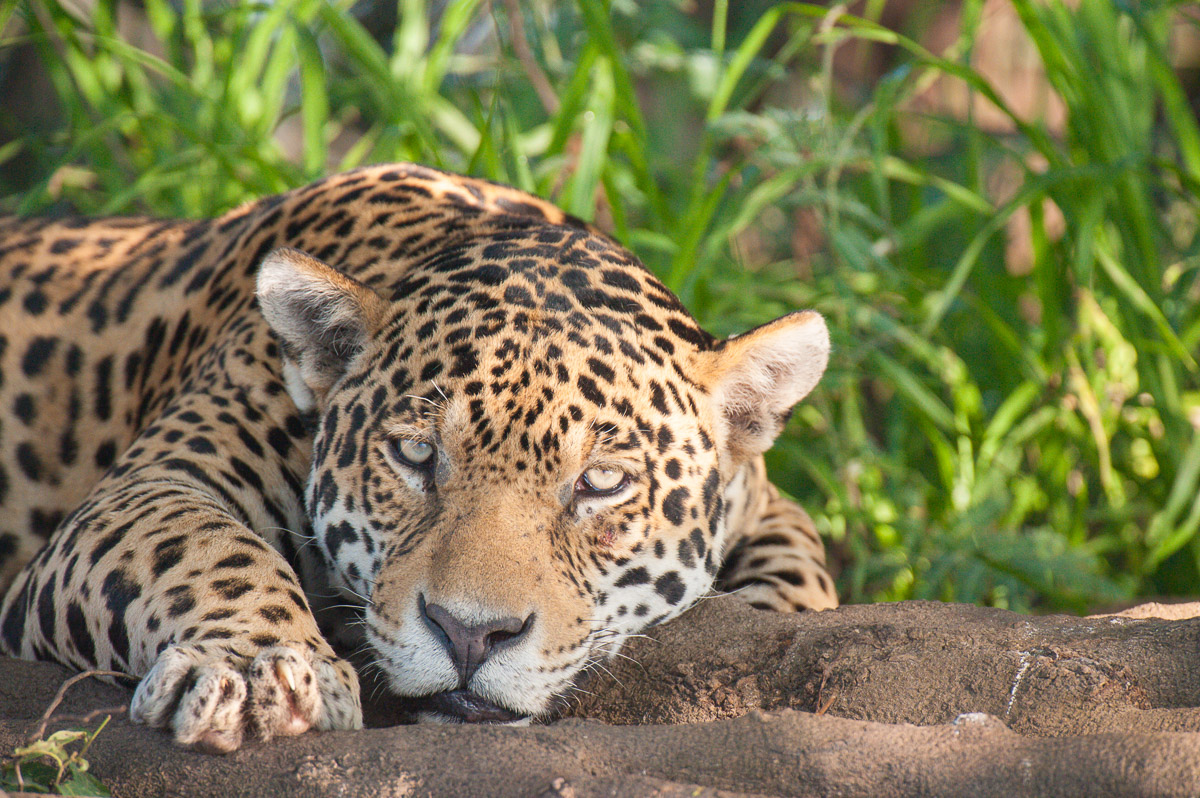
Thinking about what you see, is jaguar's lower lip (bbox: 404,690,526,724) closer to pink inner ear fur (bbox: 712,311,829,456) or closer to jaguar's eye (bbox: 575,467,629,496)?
jaguar's eye (bbox: 575,467,629,496)

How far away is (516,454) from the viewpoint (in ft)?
9.08

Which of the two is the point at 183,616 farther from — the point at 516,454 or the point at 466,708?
the point at 516,454

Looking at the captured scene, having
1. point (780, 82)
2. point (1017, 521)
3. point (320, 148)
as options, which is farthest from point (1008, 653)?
point (780, 82)

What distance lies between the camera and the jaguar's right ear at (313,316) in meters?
3.07

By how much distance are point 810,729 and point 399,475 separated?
129 centimetres

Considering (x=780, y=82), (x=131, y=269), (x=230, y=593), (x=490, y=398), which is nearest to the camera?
(x=230, y=593)

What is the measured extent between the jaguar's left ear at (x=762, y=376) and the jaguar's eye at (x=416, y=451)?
827mm

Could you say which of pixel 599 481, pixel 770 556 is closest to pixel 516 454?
pixel 599 481

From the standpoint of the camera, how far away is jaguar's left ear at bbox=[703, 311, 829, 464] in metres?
3.19

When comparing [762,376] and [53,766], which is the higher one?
[762,376]

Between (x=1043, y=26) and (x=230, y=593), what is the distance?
4.26 metres

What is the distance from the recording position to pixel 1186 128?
16.4 feet

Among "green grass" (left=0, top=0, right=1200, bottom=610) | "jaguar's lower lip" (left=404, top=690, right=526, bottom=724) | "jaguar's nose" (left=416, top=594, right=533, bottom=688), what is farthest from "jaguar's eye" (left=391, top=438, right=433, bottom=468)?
"green grass" (left=0, top=0, right=1200, bottom=610)

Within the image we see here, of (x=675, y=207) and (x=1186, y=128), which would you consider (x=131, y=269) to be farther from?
(x=1186, y=128)
